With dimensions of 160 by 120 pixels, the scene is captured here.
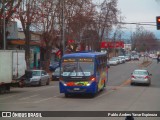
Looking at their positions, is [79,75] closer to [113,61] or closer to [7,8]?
[7,8]

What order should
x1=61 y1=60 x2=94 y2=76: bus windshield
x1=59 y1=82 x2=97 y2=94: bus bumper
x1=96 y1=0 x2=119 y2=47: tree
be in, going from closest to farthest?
x1=59 y1=82 x2=97 y2=94: bus bumper
x1=61 y1=60 x2=94 y2=76: bus windshield
x1=96 y1=0 x2=119 y2=47: tree

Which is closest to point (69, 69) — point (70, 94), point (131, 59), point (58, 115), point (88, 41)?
point (70, 94)

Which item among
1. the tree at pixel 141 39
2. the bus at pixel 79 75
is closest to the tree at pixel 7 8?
the bus at pixel 79 75

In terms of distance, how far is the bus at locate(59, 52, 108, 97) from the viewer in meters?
26.3

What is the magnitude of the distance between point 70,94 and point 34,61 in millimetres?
41848

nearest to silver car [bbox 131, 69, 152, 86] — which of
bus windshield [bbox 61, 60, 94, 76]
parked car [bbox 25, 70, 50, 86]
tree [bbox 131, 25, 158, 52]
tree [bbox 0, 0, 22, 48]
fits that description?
parked car [bbox 25, 70, 50, 86]

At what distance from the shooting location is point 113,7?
3501 inches

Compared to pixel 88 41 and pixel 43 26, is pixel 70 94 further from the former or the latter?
pixel 88 41

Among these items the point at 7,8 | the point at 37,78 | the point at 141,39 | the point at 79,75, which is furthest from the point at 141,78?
the point at 141,39

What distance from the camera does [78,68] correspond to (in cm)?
2662

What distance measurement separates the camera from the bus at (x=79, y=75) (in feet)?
86.4

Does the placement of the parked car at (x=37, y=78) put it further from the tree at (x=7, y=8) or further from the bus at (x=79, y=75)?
the bus at (x=79, y=75)

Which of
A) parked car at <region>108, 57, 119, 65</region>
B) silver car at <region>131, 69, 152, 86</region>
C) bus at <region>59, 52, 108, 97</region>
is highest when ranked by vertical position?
bus at <region>59, 52, 108, 97</region>

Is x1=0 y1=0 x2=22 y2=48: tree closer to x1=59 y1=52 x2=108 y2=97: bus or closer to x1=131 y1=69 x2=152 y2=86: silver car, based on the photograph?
x1=131 y1=69 x2=152 y2=86: silver car
